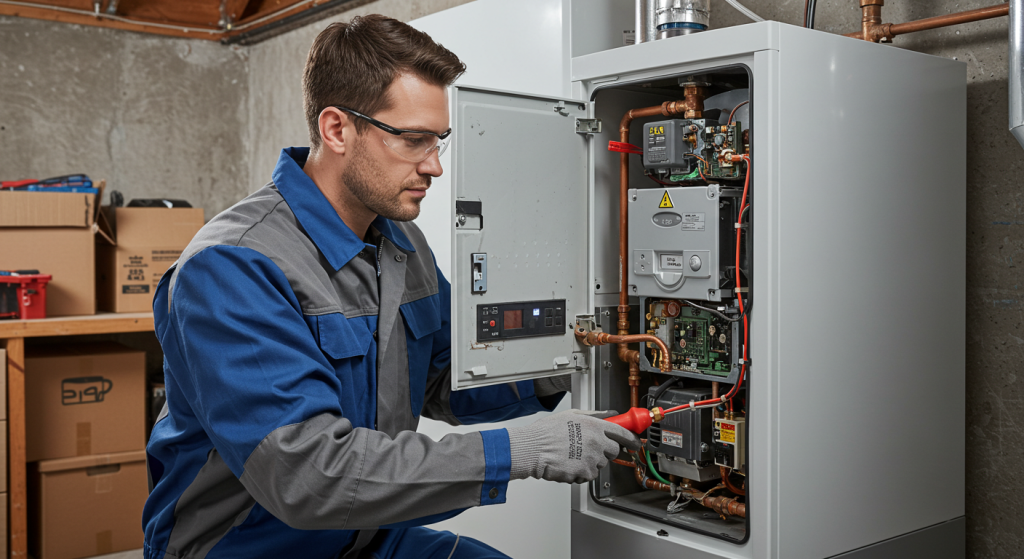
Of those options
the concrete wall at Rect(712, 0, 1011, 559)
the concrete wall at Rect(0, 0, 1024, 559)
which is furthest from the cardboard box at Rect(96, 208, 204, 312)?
the concrete wall at Rect(712, 0, 1011, 559)

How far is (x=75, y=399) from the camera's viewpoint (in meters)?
2.91

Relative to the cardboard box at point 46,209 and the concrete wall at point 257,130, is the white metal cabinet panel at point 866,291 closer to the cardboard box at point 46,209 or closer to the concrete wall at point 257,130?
the concrete wall at point 257,130

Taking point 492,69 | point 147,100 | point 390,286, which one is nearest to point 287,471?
point 390,286

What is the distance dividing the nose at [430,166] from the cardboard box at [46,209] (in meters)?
2.09

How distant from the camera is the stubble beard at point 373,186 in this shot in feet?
4.40

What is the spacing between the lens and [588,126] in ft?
5.52

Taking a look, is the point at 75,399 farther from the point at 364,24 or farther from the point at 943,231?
the point at 943,231

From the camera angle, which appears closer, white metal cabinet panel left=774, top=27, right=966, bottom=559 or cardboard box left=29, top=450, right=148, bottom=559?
white metal cabinet panel left=774, top=27, right=966, bottom=559

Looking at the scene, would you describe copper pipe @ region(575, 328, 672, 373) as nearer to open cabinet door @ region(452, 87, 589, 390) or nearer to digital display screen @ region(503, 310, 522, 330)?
open cabinet door @ region(452, 87, 589, 390)

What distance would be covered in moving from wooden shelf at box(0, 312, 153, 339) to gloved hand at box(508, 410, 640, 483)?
2.14m

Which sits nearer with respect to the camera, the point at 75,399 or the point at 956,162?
the point at 956,162

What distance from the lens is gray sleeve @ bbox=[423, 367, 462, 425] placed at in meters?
1.64

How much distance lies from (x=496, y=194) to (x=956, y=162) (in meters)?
1.01

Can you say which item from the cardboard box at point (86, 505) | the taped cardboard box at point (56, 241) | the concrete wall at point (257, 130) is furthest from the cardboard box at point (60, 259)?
the concrete wall at point (257, 130)
